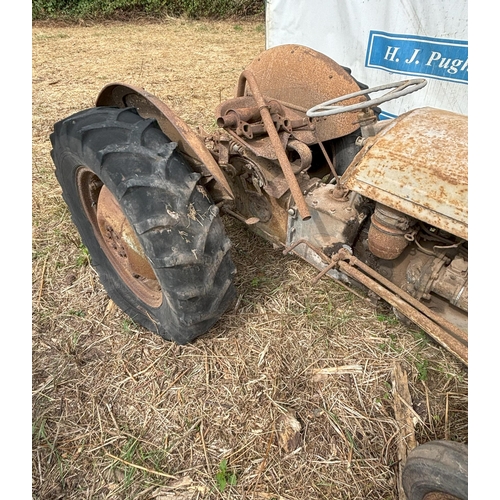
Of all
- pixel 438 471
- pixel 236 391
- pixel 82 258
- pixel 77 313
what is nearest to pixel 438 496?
pixel 438 471

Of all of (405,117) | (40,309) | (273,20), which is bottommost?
(40,309)

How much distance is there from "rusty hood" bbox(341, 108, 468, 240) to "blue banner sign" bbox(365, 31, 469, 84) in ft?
7.75

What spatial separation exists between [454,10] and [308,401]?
11.0ft

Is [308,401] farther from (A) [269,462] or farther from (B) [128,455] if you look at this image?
(B) [128,455]

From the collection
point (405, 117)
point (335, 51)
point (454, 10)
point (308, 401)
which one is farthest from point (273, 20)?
point (308, 401)

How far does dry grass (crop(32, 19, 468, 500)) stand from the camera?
158cm

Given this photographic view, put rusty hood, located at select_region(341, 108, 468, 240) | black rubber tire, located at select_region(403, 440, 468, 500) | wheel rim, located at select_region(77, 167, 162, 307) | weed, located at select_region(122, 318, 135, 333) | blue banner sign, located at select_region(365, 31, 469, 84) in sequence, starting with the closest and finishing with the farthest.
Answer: black rubber tire, located at select_region(403, 440, 468, 500) → rusty hood, located at select_region(341, 108, 468, 240) → wheel rim, located at select_region(77, 167, 162, 307) → weed, located at select_region(122, 318, 135, 333) → blue banner sign, located at select_region(365, 31, 469, 84)

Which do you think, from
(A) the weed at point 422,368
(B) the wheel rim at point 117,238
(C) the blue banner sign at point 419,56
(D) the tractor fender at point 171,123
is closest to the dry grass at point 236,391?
(A) the weed at point 422,368

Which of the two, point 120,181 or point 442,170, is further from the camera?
point 120,181

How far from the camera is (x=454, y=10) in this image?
339 cm

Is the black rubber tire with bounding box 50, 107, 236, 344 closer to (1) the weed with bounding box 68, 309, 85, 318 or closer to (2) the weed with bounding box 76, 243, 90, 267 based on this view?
A: (1) the weed with bounding box 68, 309, 85, 318

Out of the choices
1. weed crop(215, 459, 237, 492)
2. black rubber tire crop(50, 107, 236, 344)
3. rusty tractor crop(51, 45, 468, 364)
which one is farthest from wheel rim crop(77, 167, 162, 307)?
weed crop(215, 459, 237, 492)

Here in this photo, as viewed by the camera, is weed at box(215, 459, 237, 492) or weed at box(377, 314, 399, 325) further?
weed at box(377, 314, 399, 325)

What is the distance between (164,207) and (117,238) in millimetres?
539
